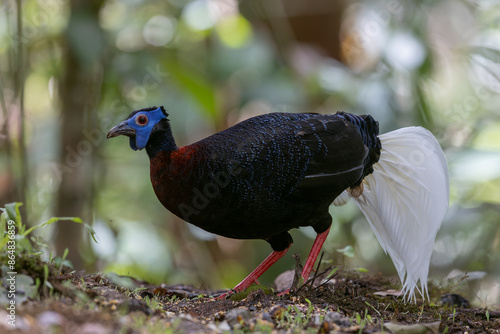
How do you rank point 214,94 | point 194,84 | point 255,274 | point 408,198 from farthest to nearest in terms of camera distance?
point 214,94 → point 194,84 → point 408,198 → point 255,274

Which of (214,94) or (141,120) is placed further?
(214,94)

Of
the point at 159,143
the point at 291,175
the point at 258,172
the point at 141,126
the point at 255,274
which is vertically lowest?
the point at 255,274

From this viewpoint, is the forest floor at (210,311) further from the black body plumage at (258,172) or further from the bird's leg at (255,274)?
the black body plumage at (258,172)

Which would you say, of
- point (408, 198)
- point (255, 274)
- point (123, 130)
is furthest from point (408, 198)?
point (123, 130)

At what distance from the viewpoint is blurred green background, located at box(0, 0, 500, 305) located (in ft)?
19.8

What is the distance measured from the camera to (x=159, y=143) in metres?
4.11

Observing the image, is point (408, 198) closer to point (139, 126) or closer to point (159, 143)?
point (159, 143)

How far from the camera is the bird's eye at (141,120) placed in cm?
409

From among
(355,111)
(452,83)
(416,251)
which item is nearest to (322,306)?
(416,251)

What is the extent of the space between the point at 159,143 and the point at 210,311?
1270 mm

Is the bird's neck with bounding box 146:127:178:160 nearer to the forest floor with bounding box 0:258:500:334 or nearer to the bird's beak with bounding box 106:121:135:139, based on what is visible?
the bird's beak with bounding box 106:121:135:139

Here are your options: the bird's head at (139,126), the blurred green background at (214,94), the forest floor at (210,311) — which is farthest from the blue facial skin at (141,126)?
the blurred green background at (214,94)

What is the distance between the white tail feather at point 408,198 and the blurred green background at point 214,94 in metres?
0.65

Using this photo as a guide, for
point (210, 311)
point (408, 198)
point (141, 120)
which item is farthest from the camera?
point (408, 198)
